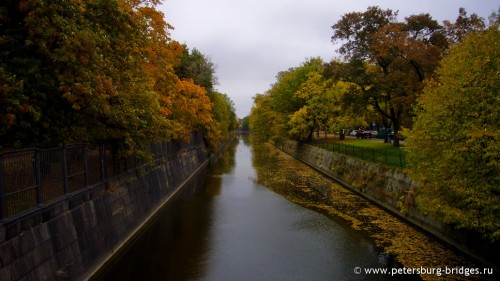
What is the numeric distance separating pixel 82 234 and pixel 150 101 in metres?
5.32

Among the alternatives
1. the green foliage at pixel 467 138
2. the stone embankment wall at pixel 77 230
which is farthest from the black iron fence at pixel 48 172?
the green foliage at pixel 467 138

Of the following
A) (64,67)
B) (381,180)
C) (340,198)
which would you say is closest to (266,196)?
(340,198)

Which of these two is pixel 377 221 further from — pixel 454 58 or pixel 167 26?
pixel 167 26

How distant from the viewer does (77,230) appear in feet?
39.4

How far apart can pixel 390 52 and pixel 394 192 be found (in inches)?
473

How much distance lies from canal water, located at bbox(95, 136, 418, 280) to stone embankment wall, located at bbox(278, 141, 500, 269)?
2815 mm

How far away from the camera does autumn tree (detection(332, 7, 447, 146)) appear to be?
86.1ft

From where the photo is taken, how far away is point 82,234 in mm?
12297

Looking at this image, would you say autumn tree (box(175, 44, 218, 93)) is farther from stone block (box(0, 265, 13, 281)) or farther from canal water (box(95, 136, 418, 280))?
stone block (box(0, 265, 13, 281))

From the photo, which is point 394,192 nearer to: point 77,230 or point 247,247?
point 247,247

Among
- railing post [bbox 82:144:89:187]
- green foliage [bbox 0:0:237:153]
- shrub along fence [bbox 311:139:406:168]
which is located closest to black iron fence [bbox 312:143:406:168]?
shrub along fence [bbox 311:139:406:168]

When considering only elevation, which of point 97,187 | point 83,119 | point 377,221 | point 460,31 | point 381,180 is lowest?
point 377,221

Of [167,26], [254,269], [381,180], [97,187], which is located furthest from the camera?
[381,180]

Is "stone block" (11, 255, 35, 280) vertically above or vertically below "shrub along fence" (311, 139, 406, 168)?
below
